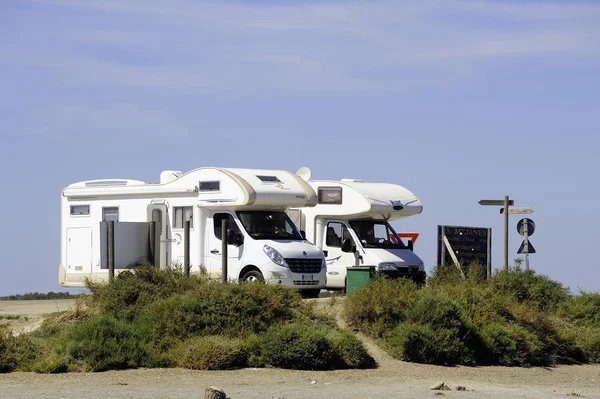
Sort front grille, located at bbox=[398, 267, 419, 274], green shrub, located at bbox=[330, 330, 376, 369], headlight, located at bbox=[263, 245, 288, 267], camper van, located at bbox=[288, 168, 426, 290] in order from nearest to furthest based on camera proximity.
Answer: green shrub, located at bbox=[330, 330, 376, 369]
headlight, located at bbox=[263, 245, 288, 267]
front grille, located at bbox=[398, 267, 419, 274]
camper van, located at bbox=[288, 168, 426, 290]

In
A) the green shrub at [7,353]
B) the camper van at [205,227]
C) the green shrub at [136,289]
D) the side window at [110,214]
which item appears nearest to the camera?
the green shrub at [7,353]

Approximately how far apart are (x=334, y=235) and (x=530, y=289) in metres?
5.19

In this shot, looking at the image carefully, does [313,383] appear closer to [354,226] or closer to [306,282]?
[306,282]

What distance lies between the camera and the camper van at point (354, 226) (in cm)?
2428

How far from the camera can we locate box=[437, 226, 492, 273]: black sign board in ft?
→ 83.0

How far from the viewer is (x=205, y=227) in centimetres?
2259

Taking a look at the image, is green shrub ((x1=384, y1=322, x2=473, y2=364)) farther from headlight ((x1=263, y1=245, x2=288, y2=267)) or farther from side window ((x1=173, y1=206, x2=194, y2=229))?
side window ((x1=173, y1=206, x2=194, y2=229))

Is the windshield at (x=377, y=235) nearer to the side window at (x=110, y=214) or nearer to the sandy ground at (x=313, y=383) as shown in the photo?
the side window at (x=110, y=214)

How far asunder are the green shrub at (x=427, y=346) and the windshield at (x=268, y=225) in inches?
219

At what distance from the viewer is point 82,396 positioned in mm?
12891

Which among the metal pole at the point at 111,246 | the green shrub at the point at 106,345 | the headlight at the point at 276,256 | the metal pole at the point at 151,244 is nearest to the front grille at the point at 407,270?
the headlight at the point at 276,256

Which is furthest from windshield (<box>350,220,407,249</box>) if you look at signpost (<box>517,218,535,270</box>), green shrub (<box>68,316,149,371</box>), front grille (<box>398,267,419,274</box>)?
green shrub (<box>68,316,149,371</box>)

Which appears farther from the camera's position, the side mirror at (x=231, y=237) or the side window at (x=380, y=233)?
the side window at (x=380, y=233)

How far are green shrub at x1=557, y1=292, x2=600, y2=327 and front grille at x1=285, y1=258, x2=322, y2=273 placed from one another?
522cm
